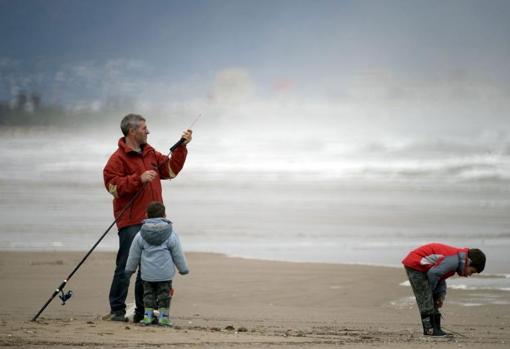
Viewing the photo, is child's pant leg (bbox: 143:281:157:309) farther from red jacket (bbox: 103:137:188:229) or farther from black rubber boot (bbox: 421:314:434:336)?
black rubber boot (bbox: 421:314:434:336)

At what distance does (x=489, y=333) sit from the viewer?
350 inches

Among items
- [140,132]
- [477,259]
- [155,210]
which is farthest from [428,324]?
[140,132]

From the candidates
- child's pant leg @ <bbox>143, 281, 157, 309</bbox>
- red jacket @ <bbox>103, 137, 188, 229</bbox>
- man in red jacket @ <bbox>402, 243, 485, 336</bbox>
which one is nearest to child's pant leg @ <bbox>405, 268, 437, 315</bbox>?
man in red jacket @ <bbox>402, 243, 485, 336</bbox>

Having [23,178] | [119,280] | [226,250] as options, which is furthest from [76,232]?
[23,178]

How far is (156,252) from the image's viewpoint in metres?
8.21

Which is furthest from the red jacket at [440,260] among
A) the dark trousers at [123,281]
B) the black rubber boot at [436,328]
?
the dark trousers at [123,281]

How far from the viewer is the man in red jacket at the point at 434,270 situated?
316 inches

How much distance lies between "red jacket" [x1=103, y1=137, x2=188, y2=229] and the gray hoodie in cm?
30

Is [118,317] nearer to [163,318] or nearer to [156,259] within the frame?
[163,318]

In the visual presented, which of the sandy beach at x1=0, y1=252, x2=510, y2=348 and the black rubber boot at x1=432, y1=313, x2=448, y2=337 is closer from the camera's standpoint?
the sandy beach at x1=0, y1=252, x2=510, y2=348

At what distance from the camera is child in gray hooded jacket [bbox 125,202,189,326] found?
816 centimetres

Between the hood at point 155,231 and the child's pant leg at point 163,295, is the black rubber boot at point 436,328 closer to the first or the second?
the child's pant leg at point 163,295

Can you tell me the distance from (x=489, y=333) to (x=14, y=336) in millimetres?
4465

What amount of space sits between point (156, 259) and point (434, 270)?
2442 mm
